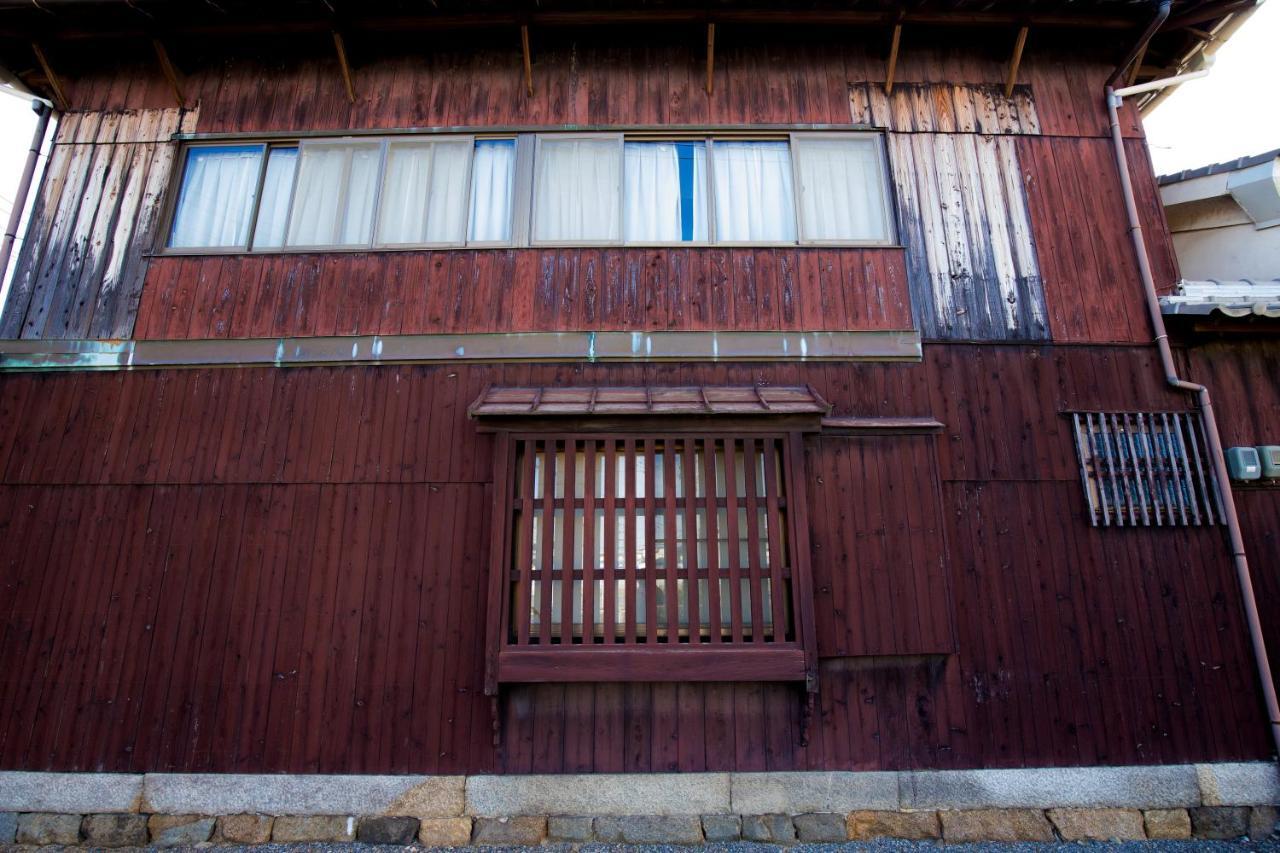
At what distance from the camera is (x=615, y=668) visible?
4.85 m

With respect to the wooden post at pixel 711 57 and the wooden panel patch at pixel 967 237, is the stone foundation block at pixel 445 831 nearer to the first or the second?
the wooden panel patch at pixel 967 237

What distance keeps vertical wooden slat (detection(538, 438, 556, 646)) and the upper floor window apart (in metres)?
2.44

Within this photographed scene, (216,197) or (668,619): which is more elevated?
(216,197)

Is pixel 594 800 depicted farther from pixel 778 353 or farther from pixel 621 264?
pixel 621 264

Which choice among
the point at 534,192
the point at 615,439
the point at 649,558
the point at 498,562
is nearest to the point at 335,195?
the point at 534,192

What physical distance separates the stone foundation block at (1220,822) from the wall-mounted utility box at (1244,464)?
286cm

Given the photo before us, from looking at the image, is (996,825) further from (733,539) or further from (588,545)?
(588,545)

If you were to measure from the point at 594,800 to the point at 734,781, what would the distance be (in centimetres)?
115

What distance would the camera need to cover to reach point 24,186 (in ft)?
21.2

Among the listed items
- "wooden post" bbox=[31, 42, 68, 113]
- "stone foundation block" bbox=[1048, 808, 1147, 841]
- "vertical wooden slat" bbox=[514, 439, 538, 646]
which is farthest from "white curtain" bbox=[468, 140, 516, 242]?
"stone foundation block" bbox=[1048, 808, 1147, 841]

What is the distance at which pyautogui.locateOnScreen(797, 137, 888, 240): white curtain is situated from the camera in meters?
6.38

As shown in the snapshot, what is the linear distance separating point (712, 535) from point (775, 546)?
54 centimetres

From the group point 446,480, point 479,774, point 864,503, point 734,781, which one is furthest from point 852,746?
point 446,480

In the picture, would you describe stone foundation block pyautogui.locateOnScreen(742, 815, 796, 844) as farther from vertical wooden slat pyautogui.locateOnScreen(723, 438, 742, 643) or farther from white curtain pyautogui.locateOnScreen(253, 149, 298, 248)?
white curtain pyautogui.locateOnScreen(253, 149, 298, 248)
